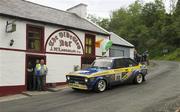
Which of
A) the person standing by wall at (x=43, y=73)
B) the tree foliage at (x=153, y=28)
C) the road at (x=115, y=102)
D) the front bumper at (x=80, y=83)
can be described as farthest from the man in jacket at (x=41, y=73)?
the tree foliage at (x=153, y=28)

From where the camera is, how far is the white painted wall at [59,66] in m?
17.9

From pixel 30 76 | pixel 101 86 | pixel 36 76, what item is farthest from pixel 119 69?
pixel 30 76

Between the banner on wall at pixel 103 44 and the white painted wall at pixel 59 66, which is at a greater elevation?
the banner on wall at pixel 103 44

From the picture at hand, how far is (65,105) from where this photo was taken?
1136 cm

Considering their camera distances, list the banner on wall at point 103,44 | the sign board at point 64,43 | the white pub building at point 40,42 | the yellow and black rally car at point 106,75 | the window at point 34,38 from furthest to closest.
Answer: the banner on wall at point 103,44
the sign board at point 64,43
the window at point 34,38
the white pub building at point 40,42
the yellow and black rally car at point 106,75

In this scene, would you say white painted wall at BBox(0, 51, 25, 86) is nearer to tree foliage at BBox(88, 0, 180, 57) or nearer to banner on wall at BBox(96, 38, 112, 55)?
banner on wall at BBox(96, 38, 112, 55)

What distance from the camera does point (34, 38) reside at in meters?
17.4

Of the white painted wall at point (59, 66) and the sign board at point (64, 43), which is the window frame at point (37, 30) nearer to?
the sign board at point (64, 43)

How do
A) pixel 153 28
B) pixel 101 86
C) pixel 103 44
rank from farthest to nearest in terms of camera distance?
pixel 153 28
pixel 103 44
pixel 101 86

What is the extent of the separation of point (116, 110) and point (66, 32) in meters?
10.3

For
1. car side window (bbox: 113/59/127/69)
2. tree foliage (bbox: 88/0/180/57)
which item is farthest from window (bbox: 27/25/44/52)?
tree foliage (bbox: 88/0/180/57)

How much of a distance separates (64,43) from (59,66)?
64.2 inches

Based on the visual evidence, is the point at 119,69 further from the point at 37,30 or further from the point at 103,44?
the point at 103,44

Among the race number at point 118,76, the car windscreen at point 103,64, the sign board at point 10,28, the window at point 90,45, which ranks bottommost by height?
the race number at point 118,76
